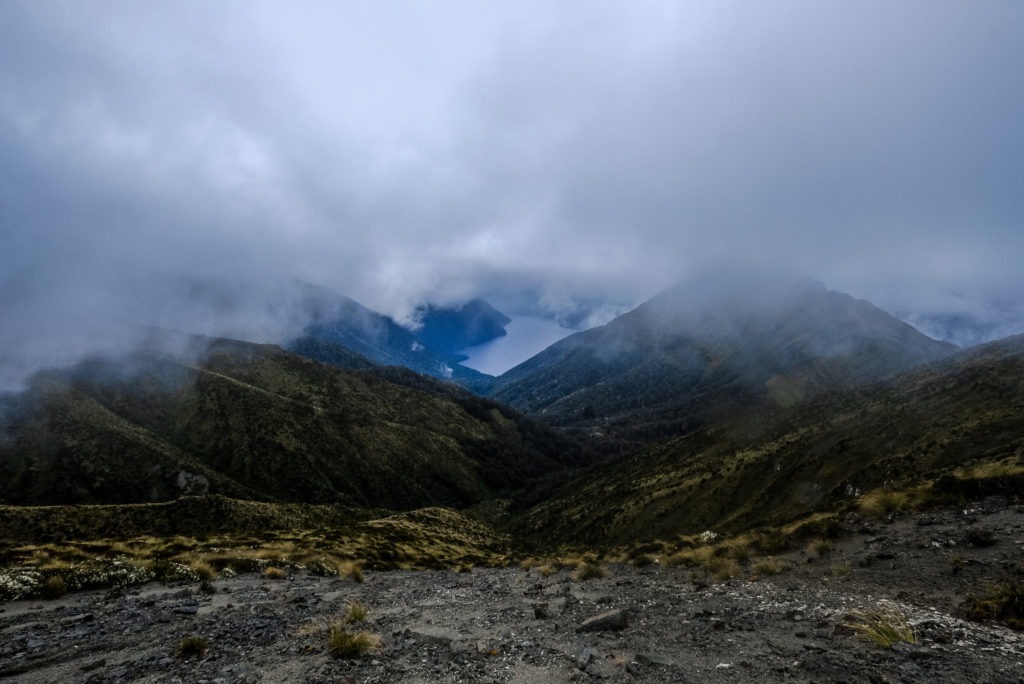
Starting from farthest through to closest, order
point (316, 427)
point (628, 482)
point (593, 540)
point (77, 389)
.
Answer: point (316, 427)
point (77, 389)
point (628, 482)
point (593, 540)

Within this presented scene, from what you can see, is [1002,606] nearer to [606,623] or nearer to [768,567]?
[768,567]

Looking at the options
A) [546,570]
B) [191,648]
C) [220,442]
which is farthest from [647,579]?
[220,442]

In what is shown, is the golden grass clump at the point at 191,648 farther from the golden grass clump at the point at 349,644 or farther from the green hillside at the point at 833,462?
the green hillside at the point at 833,462

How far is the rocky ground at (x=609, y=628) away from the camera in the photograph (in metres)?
8.85

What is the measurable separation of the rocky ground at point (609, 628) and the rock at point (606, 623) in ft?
0.17

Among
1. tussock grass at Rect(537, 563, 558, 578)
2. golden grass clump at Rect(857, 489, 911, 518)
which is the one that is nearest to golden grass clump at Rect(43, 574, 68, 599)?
tussock grass at Rect(537, 563, 558, 578)

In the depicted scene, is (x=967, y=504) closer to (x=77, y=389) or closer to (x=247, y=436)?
(x=247, y=436)

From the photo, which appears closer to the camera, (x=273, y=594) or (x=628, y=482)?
(x=273, y=594)

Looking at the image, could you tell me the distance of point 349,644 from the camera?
10.4 meters

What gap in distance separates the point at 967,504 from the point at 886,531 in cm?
372

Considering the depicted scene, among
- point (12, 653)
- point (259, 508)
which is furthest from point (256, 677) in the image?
point (259, 508)

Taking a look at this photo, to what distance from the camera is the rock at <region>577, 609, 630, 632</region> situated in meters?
12.0

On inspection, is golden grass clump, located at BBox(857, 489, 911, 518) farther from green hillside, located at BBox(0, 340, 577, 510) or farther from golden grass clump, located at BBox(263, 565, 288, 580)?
green hillside, located at BBox(0, 340, 577, 510)

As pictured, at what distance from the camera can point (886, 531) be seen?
1692 cm
